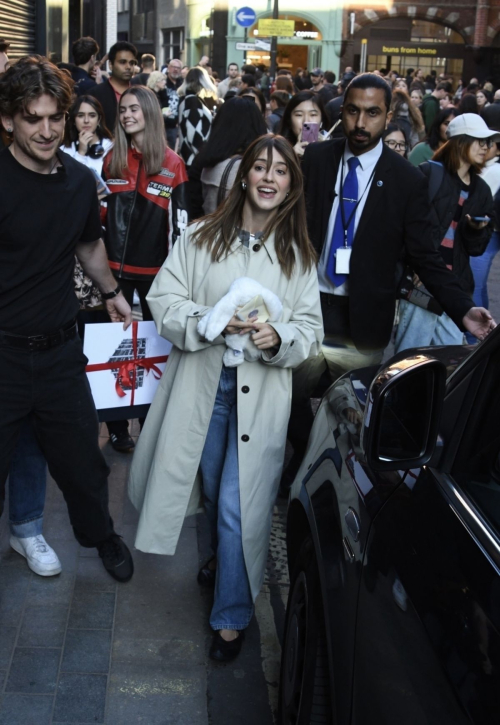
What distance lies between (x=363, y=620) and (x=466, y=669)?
50 centimetres

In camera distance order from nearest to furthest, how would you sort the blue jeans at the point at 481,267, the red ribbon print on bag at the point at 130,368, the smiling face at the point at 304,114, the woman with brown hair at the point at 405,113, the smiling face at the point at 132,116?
the red ribbon print on bag at the point at 130,368, the smiling face at the point at 132,116, the smiling face at the point at 304,114, the blue jeans at the point at 481,267, the woman with brown hair at the point at 405,113

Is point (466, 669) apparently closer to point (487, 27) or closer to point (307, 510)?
point (307, 510)

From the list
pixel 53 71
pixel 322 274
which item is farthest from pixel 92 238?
pixel 322 274

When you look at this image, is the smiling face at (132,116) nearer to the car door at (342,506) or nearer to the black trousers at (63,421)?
the black trousers at (63,421)

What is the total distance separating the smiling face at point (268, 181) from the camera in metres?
3.40

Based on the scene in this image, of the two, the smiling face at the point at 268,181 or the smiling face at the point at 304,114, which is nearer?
the smiling face at the point at 268,181

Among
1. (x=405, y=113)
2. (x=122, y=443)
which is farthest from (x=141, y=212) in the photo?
(x=405, y=113)

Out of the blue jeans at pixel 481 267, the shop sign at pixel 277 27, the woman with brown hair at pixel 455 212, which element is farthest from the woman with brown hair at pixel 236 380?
the shop sign at pixel 277 27

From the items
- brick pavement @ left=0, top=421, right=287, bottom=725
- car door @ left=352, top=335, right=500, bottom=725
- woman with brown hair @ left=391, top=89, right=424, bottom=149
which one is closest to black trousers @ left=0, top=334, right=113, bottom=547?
brick pavement @ left=0, top=421, right=287, bottom=725

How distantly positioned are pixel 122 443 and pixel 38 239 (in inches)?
87.0

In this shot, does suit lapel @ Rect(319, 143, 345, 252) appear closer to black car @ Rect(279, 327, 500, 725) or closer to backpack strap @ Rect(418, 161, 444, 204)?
backpack strap @ Rect(418, 161, 444, 204)

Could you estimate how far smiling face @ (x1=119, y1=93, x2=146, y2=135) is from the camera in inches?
198

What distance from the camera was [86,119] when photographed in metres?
5.59

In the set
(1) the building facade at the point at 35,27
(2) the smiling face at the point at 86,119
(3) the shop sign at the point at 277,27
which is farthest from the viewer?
(3) the shop sign at the point at 277,27
